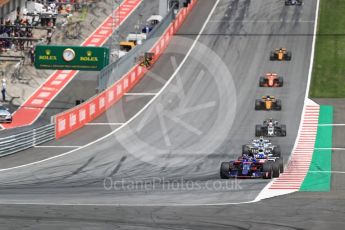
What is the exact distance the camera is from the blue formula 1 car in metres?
37.1

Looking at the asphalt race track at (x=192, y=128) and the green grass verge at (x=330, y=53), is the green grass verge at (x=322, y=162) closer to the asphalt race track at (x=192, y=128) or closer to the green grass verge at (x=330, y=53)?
the asphalt race track at (x=192, y=128)

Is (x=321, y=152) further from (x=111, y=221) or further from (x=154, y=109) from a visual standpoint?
(x=111, y=221)

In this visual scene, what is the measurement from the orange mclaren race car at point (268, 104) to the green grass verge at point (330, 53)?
16.0 ft

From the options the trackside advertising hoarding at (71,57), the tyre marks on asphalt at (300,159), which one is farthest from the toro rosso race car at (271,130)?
the trackside advertising hoarding at (71,57)

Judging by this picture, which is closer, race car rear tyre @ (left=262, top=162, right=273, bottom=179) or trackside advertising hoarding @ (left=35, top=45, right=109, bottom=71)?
race car rear tyre @ (left=262, top=162, right=273, bottom=179)

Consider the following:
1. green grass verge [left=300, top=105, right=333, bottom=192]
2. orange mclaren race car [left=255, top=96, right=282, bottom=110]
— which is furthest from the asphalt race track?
green grass verge [left=300, top=105, right=333, bottom=192]

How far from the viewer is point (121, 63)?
59.5m

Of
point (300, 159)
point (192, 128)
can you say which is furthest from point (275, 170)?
point (192, 128)

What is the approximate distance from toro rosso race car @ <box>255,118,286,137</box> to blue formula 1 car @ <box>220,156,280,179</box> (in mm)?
9398

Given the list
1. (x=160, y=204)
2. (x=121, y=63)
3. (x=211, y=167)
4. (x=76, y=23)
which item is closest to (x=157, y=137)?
(x=211, y=167)

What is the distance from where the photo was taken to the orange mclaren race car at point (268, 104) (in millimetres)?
52438

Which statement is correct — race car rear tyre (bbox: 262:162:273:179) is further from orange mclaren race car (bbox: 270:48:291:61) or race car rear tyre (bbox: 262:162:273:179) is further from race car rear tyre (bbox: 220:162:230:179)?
orange mclaren race car (bbox: 270:48:291:61)

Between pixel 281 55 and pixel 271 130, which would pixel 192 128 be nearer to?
pixel 271 130

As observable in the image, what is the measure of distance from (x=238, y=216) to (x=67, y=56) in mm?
28474
